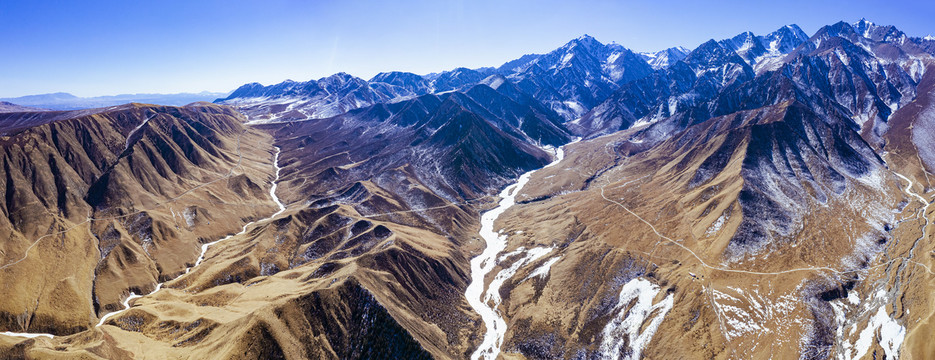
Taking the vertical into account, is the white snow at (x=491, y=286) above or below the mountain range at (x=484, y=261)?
below

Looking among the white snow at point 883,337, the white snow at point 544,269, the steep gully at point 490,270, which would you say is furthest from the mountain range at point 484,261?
the white snow at point 544,269

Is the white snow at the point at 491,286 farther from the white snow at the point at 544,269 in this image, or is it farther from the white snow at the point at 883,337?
the white snow at the point at 883,337

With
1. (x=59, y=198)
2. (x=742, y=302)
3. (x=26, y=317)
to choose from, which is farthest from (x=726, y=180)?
(x=59, y=198)

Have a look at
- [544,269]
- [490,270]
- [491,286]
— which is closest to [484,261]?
[490,270]

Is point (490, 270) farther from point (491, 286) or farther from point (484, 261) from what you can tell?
point (491, 286)

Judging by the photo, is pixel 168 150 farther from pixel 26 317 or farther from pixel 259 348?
pixel 259 348

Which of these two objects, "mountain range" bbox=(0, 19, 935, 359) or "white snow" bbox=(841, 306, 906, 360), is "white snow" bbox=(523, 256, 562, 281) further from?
"white snow" bbox=(841, 306, 906, 360)

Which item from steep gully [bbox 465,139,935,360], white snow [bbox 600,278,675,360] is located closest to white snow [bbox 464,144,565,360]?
steep gully [bbox 465,139,935,360]

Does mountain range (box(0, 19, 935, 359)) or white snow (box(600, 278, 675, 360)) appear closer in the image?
mountain range (box(0, 19, 935, 359))
